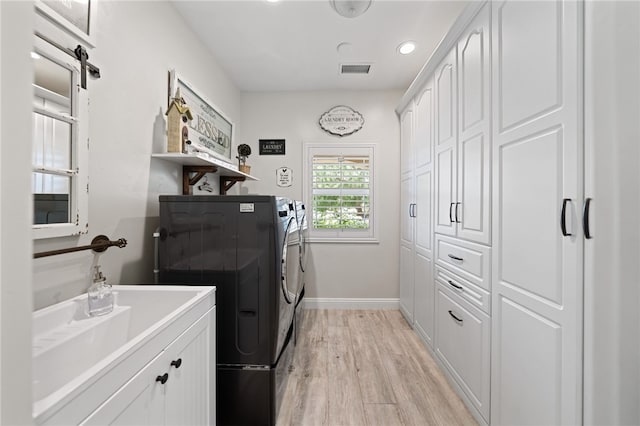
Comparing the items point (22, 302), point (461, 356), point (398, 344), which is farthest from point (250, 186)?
point (22, 302)

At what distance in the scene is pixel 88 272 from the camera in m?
1.16

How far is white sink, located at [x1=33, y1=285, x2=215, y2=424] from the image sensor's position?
24.8 inches

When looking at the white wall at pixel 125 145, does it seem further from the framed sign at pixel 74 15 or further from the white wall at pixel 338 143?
the white wall at pixel 338 143

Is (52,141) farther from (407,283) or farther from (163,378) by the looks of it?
(407,283)

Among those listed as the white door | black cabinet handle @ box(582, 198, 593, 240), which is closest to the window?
the white door

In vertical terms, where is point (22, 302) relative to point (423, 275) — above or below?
above

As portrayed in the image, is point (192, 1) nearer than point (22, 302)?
No

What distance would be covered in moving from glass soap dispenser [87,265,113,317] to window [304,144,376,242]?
2197 mm

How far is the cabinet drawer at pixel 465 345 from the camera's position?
1.39m

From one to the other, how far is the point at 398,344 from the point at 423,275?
25.7 inches

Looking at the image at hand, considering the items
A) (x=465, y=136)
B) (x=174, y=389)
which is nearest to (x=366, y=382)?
(x=174, y=389)

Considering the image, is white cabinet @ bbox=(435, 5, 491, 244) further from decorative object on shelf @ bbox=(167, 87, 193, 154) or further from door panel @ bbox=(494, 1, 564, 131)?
decorative object on shelf @ bbox=(167, 87, 193, 154)

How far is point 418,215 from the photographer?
2.46 m

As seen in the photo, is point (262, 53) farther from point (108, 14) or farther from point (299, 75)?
point (108, 14)
